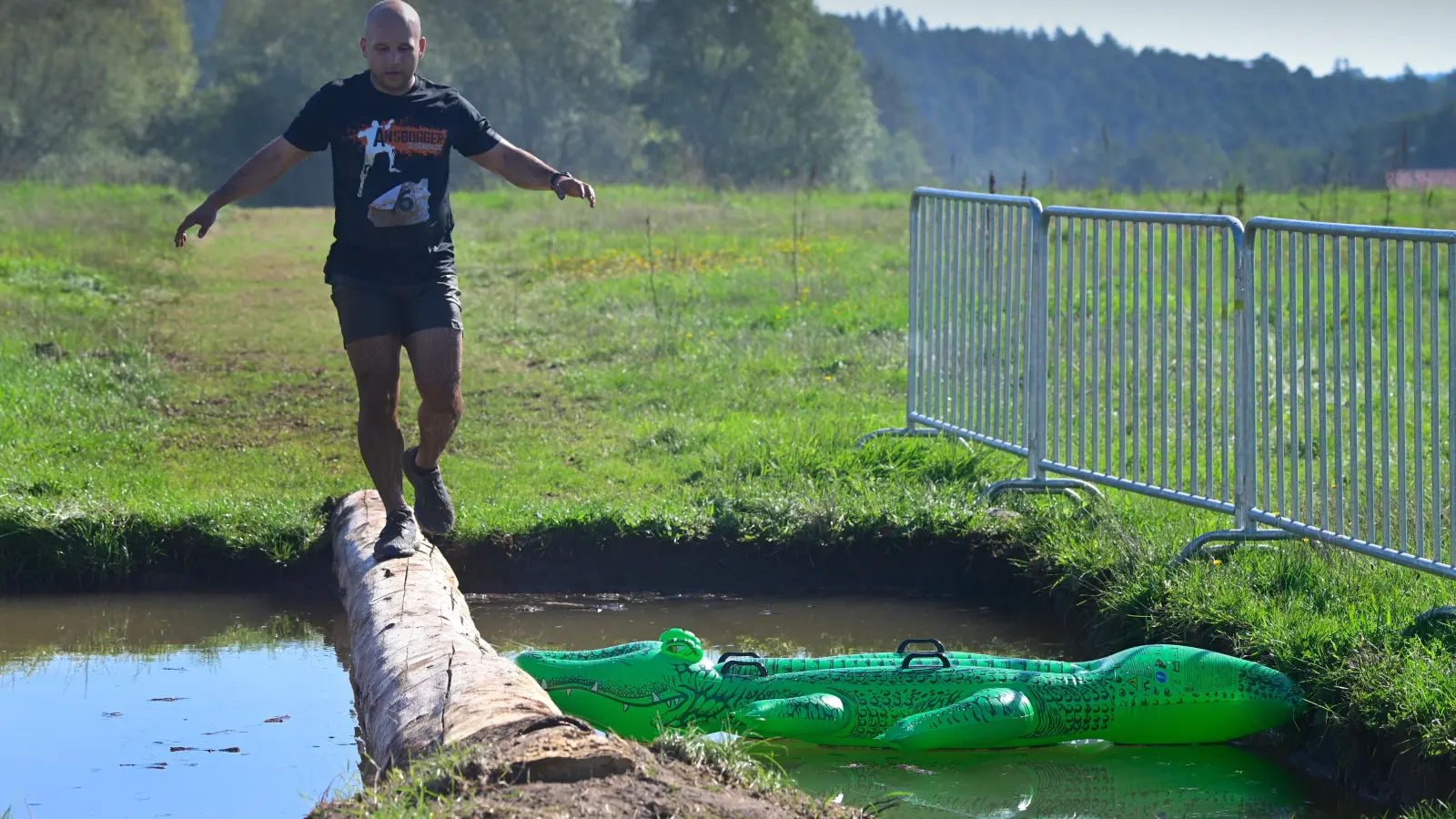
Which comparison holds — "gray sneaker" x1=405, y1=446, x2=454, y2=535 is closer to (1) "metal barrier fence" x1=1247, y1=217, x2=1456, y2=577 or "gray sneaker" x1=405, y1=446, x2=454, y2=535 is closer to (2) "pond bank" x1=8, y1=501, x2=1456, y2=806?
(2) "pond bank" x1=8, y1=501, x2=1456, y2=806

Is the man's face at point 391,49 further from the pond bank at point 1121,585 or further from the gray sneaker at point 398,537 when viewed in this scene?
the pond bank at point 1121,585

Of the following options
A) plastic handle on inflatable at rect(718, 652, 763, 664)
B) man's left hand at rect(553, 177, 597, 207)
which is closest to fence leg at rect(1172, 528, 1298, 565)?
plastic handle on inflatable at rect(718, 652, 763, 664)

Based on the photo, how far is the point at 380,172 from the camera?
600cm

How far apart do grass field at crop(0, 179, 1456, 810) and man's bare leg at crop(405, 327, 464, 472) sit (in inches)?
38.6

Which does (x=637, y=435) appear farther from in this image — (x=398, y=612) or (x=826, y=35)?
(x=826, y=35)

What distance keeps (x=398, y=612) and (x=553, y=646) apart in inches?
45.0

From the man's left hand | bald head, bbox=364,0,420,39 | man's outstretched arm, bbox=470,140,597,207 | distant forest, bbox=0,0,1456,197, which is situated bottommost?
the man's left hand

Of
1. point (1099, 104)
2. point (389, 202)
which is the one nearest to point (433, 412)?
point (389, 202)

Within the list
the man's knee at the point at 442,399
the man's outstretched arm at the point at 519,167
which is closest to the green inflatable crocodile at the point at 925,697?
the man's knee at the point at 442,399

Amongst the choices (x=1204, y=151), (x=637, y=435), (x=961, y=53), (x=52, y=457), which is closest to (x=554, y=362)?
(x=637, y=435)

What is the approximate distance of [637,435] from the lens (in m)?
9.53

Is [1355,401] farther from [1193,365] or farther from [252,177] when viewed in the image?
[252,177]

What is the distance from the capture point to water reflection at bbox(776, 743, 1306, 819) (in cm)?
470

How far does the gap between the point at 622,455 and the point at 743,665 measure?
13.3 ft
